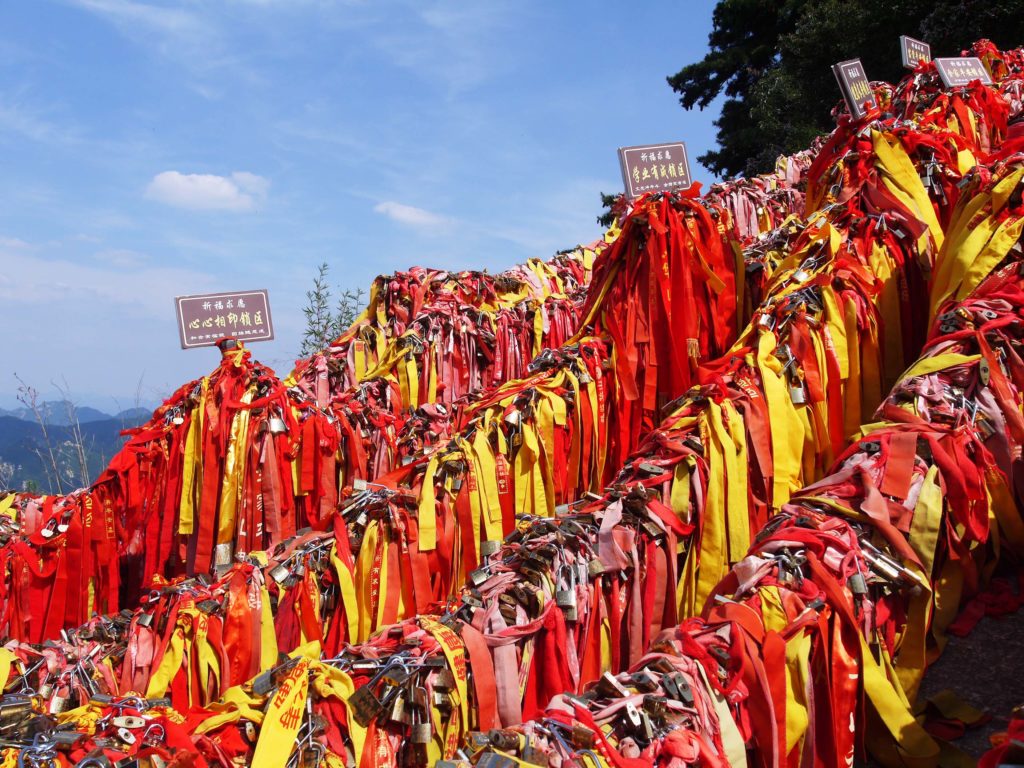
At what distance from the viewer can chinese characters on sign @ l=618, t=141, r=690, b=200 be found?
20.3ft

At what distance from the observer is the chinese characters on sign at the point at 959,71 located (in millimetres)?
5445

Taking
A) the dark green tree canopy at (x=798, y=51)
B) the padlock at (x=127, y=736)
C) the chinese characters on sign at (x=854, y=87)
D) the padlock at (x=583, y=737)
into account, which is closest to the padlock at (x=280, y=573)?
the padlock at (x=127, y=736)

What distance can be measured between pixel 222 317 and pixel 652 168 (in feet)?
10.1

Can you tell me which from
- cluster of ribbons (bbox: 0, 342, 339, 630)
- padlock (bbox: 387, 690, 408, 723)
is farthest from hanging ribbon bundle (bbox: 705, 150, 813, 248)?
padlock (bbox: 387, 690, 408, 723)

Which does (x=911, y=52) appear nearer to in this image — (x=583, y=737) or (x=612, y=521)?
(x=612, y=521)

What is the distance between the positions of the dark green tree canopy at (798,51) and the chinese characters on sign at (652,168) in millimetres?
9848

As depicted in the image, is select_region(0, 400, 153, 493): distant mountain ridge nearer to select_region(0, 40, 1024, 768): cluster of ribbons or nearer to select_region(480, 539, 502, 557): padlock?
select_region(0, 40, 1024, 768): cluster of ribbons

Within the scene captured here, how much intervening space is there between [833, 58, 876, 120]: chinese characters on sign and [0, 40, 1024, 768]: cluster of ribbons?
13.4 inches

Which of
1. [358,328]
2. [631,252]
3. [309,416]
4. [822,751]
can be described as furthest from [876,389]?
[358,328]

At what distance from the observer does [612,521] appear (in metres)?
2.90

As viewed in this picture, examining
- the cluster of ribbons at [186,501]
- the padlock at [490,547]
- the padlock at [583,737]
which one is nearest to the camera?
the padlock at [583,737]

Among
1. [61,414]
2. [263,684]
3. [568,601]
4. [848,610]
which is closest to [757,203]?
[568,601]

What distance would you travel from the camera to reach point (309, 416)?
4.35 m

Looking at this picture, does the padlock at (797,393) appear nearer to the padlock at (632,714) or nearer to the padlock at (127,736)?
the padlock at (632,714)
